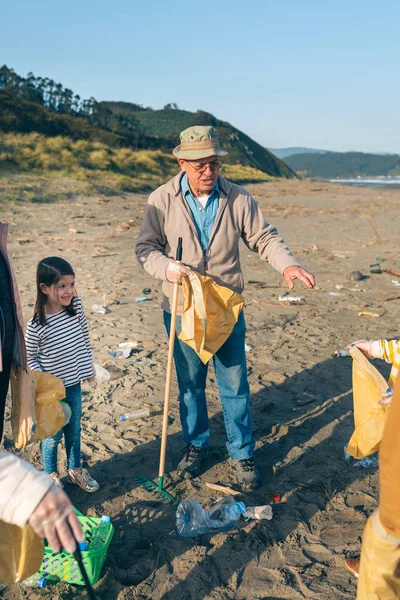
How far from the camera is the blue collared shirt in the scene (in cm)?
387

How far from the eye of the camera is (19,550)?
2.23 m

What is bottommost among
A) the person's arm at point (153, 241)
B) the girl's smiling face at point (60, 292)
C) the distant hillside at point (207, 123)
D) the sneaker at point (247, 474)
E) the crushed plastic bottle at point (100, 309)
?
the sneaker at point (247, 474)

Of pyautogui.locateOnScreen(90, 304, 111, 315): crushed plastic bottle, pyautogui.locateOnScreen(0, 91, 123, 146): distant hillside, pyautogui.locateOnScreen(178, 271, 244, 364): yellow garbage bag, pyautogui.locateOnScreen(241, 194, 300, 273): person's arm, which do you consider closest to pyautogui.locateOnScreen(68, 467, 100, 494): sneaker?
pyautogui.locateOnScreen(178, 271, 244, 364): yellow garbage bag

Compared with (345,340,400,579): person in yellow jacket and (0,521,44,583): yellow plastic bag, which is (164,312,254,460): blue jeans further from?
(0,521,44,583): yellow plastic bag

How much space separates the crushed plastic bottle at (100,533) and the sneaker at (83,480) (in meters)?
0.66

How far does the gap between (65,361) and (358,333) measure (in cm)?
466

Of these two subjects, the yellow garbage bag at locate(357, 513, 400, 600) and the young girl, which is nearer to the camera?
the yellow garbage bag at locate(357, 513, 400, 600)

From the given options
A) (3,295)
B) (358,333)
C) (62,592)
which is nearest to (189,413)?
(62,592)

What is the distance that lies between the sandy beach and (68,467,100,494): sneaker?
0.06 m

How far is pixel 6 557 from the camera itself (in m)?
2.26

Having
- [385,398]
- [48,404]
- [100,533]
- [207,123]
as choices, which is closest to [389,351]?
[385,398]

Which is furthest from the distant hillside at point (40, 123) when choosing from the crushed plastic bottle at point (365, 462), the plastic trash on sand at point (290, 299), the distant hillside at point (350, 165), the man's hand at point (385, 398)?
the distant hillside at point (350, 165)

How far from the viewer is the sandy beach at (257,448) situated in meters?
3.17

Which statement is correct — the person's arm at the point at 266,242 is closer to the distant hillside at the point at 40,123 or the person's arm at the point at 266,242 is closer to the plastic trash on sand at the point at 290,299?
the plastic trash on sand at the point at 290,299
